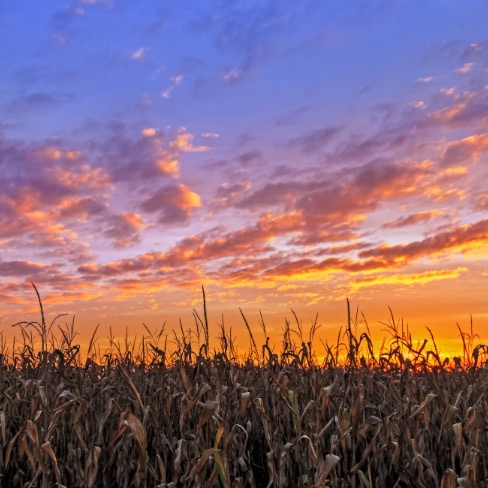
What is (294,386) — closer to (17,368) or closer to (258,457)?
(258,457)

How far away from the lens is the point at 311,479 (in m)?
4.19

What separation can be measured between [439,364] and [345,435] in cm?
332

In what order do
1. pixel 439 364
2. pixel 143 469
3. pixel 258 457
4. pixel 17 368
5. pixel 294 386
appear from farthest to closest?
pixel 17 368
pixel 439 364
pixel 294 386
pixel 258 457
pixel 143 469

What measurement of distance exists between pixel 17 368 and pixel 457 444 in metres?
6.13

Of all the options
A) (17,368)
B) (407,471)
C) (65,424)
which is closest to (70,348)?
(17,368)

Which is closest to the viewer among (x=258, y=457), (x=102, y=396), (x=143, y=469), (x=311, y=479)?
(x=143, y=469)

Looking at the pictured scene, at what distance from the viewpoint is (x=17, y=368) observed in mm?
8562

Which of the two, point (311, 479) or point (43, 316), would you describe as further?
point (43, 316)

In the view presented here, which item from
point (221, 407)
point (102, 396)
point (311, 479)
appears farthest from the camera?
point (102, 396)

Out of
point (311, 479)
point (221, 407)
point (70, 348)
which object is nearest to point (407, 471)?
point (311, 479)

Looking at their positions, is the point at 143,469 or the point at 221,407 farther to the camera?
the point at 221,407

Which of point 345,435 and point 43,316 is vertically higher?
point 43,316

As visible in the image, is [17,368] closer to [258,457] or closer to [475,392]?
[258,457]

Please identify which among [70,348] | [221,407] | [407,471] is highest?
[70,348]
